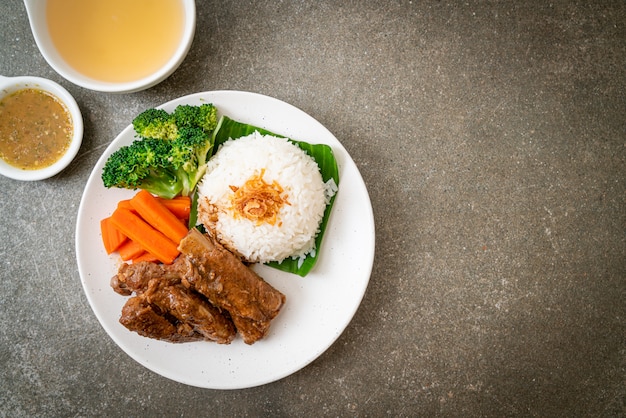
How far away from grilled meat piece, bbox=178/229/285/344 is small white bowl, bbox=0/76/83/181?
→ 1.01 metres

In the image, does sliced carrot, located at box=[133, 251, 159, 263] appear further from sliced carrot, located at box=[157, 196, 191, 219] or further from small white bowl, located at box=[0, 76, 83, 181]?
small white bowl, located at box=[0, 76, 83, 181]

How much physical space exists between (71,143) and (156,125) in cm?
67

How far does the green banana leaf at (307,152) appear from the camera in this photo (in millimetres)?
2945

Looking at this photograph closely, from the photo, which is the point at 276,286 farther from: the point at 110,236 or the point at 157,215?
the point at 110,236

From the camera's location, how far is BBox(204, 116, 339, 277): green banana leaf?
116 inches

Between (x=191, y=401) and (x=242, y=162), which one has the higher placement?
(x=242, y=162)

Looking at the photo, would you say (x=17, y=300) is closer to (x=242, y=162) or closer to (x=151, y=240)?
(x=151, y=240)

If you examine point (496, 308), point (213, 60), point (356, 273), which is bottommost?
point (496, 308)

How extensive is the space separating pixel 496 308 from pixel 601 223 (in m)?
0.98

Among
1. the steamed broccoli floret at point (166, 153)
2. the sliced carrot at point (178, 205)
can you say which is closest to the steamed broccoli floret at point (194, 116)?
the steamed broccoli floret at point (166, 153)

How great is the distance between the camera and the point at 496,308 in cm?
334

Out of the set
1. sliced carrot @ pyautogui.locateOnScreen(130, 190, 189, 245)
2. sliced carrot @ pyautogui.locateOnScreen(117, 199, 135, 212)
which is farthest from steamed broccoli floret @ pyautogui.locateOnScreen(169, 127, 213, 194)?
sliced carrot @ pyautogui.locateOnScreen(117, 199, 135, 212)

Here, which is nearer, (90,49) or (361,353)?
(90,49)

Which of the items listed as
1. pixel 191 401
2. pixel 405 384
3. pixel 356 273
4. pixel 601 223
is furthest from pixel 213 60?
pixel 601 223
